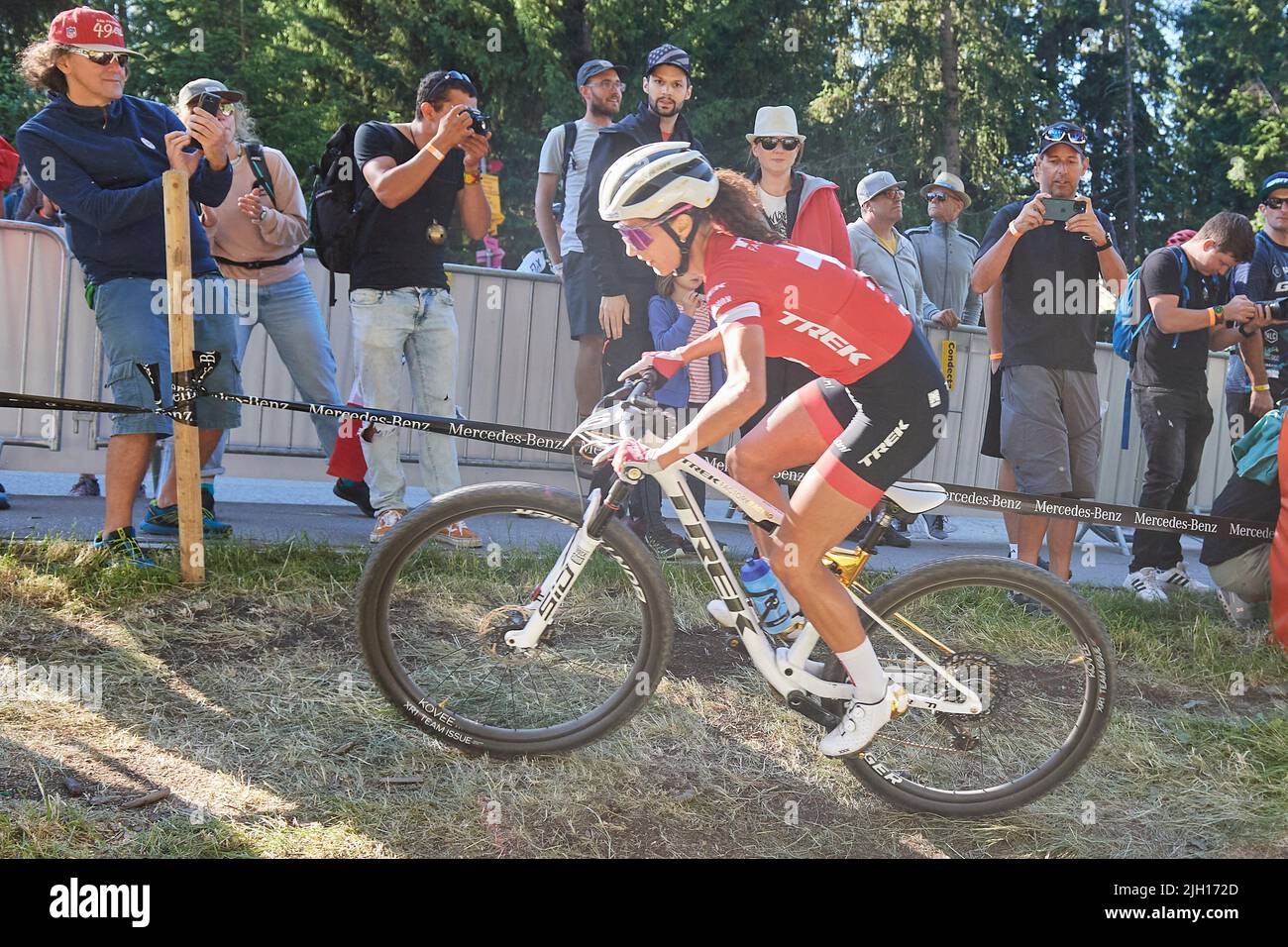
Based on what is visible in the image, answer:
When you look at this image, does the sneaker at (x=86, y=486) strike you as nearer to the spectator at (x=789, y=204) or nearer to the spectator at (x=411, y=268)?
the spectator at (x=411, y=268)

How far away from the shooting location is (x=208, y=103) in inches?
207

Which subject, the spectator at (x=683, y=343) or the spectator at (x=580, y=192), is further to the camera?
the spectator at (x=580, y=192)

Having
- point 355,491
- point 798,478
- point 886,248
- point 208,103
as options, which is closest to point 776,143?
point 886,248

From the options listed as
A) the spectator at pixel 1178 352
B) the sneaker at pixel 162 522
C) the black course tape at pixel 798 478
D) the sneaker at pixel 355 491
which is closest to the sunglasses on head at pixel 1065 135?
the spectator at pixel 1178 352

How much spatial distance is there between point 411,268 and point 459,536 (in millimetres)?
2291

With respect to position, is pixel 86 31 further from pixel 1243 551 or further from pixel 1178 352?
pixel 1243 551

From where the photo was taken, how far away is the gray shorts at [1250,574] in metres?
5.59

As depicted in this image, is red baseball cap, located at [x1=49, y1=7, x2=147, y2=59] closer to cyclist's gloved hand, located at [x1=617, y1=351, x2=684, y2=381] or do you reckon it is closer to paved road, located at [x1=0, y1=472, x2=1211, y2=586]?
paved road, located at [x1=0, y1=472, x2=1211, y2=586]

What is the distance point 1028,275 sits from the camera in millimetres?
5730

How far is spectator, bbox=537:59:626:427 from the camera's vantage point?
20.8 feet

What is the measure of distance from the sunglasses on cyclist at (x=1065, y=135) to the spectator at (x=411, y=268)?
272cm

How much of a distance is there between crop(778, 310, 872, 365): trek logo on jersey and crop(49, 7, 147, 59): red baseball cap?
10.7 feet

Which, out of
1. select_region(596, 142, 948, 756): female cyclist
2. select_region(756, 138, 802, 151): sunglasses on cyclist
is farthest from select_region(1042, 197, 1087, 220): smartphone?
select_region(596, 142, 948, 756): female cyclist
